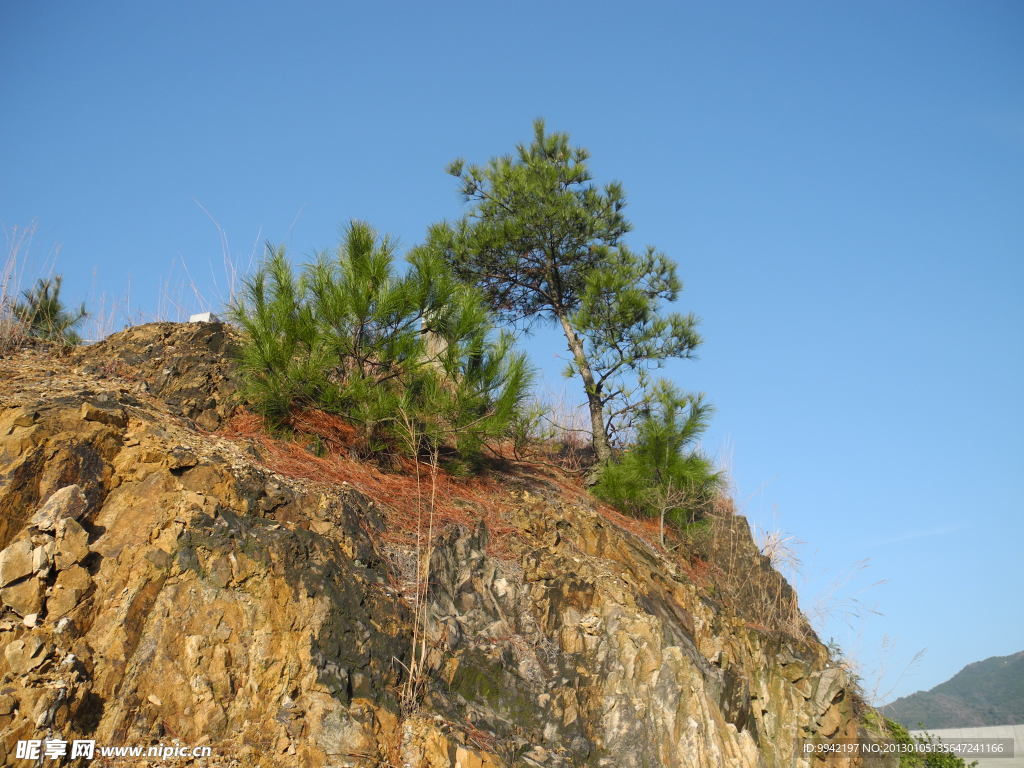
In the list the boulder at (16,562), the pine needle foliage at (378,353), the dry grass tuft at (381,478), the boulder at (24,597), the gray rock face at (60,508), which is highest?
the pine needle foliage at (378,353)

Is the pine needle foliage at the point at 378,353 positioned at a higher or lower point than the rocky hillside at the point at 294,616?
higher

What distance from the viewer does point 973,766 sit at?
24.6 feet

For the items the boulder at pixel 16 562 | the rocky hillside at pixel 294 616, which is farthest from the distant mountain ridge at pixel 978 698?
the boulder at pixel 16 562

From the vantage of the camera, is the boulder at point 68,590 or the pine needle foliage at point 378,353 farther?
the pine needle foliage at point 378,353

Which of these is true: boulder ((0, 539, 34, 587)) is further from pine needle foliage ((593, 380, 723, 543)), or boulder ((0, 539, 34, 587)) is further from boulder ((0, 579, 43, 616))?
pine needle foliage ((593, 380, 723, 543))

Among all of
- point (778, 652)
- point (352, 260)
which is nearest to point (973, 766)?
point (778, 652)

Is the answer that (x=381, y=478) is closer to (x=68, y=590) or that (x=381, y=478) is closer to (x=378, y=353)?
(x=378, y=353)

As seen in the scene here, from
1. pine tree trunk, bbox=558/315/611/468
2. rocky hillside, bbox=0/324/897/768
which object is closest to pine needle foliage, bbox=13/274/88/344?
rocky hillside, bbox=0/324/897/768

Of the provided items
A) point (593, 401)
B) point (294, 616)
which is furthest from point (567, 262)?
point (294, 616)

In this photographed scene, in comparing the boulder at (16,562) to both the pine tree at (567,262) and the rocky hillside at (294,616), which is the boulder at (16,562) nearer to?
the rocky hillside at (294,616)

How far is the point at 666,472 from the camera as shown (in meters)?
7.72

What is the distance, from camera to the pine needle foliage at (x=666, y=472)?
7684mm

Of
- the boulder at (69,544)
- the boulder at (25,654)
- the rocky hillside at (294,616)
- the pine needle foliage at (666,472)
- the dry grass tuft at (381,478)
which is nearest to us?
the boulder at (25,654)

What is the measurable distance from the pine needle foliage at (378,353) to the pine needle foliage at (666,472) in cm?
184
